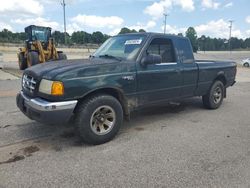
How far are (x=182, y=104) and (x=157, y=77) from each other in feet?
8.55

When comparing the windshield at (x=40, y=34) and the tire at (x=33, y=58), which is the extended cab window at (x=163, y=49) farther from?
the windshield at (x=40, y=34)

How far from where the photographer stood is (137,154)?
4.18 m

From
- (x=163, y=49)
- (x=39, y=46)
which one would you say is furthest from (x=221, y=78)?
(x=39, y=46)

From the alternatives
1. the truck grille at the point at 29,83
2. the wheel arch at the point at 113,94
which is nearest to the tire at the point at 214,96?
the wheel arch at the point at 113,94

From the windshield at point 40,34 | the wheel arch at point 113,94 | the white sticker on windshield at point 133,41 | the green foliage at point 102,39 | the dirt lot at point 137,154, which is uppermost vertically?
the green foliage at point 102,39

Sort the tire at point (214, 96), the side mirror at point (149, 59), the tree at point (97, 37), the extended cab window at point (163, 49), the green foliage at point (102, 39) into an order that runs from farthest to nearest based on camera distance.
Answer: the tree at point (97, 37) < the green foliage at point (102, 39) < the tire at point (214, 96) < the extended cab window at point (163, 49) < the side mirror at point (149, 59)

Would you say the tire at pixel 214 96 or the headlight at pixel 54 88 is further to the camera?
the tire at pixel 214 96

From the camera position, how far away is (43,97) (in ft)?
14.0

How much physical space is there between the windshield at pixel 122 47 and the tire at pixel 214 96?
2.60 m

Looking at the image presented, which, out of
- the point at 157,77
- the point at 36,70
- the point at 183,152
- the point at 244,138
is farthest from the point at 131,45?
the point at 244,138

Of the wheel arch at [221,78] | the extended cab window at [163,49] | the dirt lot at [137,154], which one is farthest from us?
the wheel arch at [221,78]

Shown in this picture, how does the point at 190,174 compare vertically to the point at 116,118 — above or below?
below

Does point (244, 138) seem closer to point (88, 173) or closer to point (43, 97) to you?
point (88, 173)

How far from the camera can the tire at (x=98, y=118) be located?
172 inches
